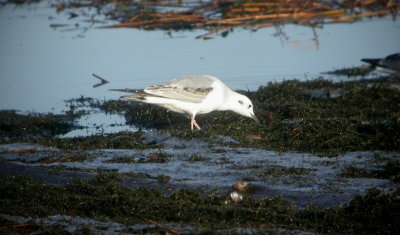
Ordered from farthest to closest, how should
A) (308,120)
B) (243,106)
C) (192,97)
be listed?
(243,106) → (192,97) → (308,120)

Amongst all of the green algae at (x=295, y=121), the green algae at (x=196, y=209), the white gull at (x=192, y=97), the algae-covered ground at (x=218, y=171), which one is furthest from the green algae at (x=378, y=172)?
the white gull at (x=192, y=97)

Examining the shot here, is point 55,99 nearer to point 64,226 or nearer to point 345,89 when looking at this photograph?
point 345,89

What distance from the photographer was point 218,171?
7.07 meters

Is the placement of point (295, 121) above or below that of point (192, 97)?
below

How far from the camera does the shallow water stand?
12672mm

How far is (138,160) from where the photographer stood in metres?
7.64

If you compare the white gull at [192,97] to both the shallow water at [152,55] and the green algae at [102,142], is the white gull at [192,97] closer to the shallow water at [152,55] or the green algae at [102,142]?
the green algae at [102,142]

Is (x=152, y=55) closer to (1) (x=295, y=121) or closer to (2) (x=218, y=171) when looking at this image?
(1) (x=295, y=121)

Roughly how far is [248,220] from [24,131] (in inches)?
215

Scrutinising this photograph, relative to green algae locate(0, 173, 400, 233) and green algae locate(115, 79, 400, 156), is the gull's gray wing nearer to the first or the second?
green algae locate(115, 79, 400, 156)

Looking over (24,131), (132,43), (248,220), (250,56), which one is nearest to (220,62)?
(250,56)

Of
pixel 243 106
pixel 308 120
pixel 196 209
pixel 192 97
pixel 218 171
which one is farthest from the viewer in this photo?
pixel 243 106

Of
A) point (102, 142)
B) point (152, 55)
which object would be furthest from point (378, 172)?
point (152, 55)

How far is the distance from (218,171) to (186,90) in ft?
8.66
